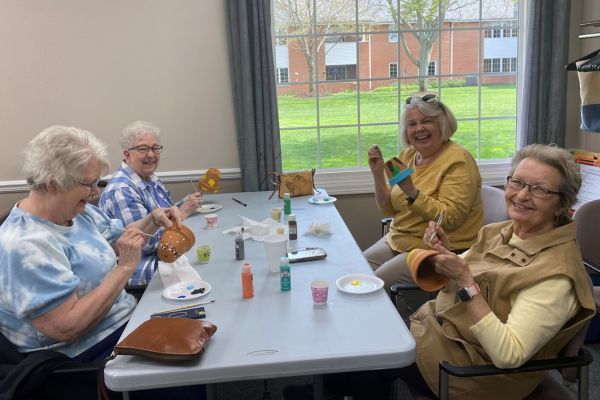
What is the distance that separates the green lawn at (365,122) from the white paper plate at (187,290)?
6.93ft

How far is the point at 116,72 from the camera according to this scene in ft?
11.2

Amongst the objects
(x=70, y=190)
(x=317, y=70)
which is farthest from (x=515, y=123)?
(x=70, y=190)

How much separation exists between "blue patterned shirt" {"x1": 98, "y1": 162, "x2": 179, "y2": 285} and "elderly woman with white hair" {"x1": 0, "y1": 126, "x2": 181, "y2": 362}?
1.44 ft

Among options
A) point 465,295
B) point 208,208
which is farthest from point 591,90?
point 208,208

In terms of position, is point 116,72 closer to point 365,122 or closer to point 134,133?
point 134,133

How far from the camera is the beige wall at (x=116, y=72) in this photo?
333 cm

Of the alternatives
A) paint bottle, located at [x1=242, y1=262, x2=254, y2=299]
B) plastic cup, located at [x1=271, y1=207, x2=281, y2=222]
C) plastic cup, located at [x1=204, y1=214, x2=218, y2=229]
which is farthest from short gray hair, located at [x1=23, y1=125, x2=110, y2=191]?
plastic cup, located at [x1=271, y1=207, x2=281, y2=222]

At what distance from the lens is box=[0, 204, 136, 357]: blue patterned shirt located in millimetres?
1402

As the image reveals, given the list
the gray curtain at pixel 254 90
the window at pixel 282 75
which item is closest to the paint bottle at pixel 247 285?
the gray curtain at pixel 254 90

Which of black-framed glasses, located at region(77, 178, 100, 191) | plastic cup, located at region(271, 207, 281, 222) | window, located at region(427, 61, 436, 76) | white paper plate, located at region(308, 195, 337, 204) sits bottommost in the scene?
white paper plate, located at region(308, 195, 337, 204)

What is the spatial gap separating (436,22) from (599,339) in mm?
2327

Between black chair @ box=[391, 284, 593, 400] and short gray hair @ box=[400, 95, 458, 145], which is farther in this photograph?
short gray hair @ box=[400, 95, 458, 145]

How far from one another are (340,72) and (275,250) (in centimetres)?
219

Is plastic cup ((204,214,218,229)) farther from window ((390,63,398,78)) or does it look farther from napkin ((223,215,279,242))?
window ((390,63,398,78))
